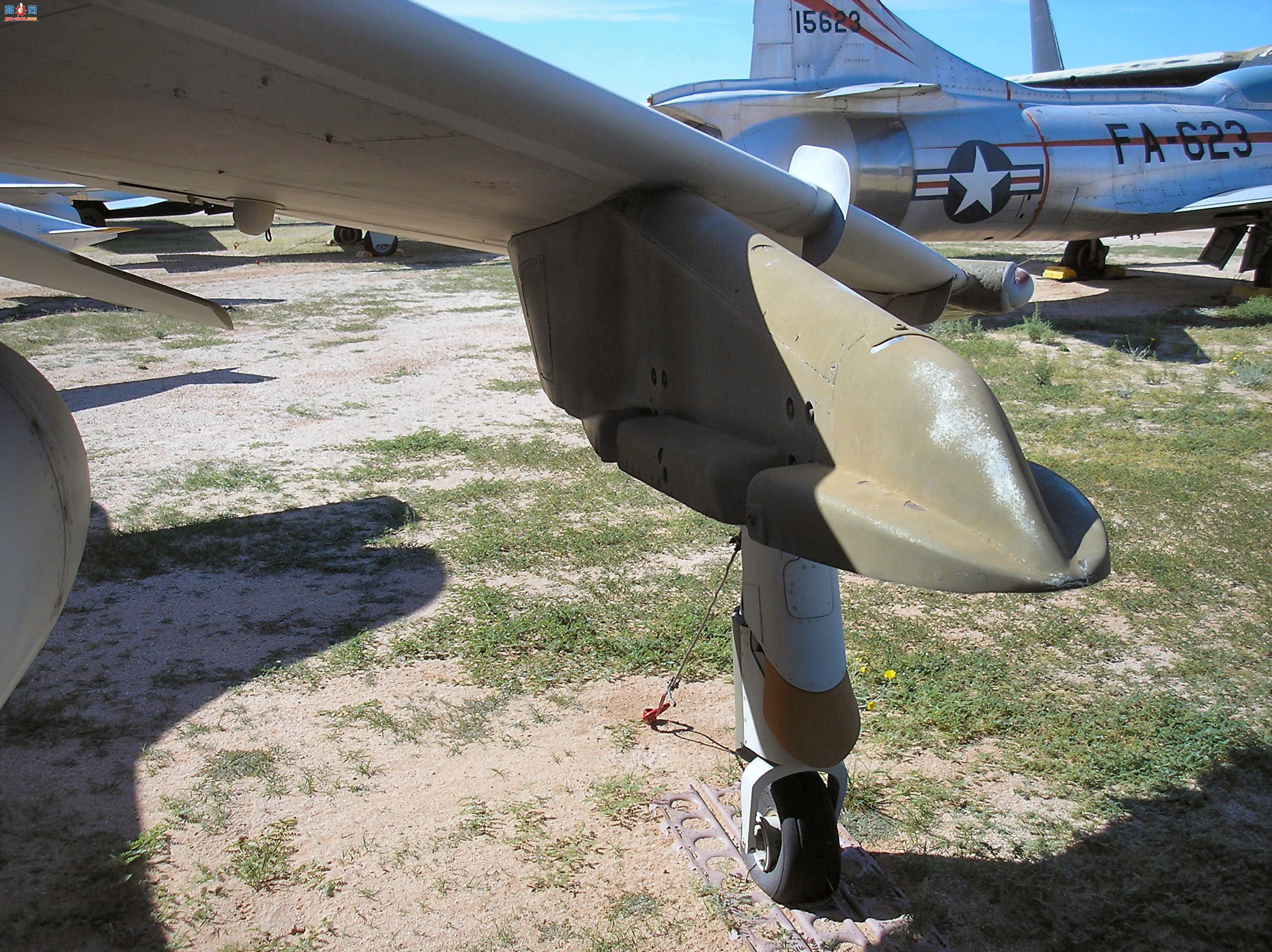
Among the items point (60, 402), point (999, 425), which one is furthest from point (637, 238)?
point (60, 402)

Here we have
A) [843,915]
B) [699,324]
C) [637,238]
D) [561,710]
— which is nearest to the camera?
[699,324]

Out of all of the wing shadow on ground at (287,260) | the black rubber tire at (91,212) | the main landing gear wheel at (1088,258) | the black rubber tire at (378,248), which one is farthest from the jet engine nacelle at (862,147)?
the black rubber tire at (91,212)

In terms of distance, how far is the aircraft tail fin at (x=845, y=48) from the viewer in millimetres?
14484

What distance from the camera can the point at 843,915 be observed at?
361 cm

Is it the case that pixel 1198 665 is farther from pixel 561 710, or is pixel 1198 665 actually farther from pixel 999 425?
pixel 999 425

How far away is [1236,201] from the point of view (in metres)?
15.6

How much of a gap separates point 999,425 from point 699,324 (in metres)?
1.05

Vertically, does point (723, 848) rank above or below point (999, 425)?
below

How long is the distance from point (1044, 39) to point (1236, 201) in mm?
25306

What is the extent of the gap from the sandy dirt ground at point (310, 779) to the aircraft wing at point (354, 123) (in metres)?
2.50

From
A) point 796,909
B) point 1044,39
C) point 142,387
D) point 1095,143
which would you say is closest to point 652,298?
point 796,909

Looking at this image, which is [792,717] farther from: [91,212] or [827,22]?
[91,212]

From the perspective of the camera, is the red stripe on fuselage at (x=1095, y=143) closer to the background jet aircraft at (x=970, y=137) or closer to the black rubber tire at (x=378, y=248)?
the background jet aircraft at (x=970, y=137)
